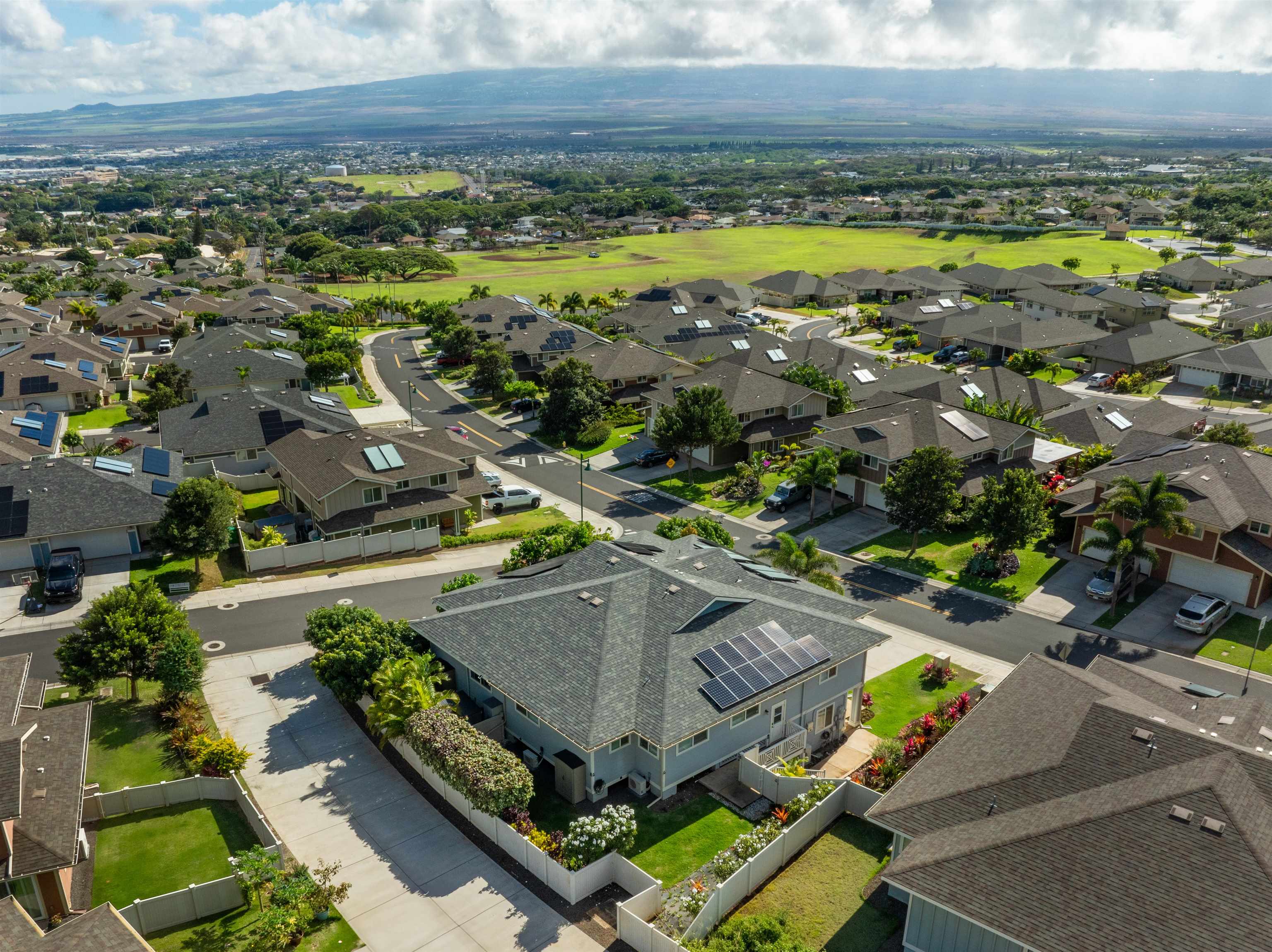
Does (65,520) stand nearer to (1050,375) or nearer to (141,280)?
(1050,375)

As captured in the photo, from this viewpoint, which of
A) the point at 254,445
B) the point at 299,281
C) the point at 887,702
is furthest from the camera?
the point at 299,281

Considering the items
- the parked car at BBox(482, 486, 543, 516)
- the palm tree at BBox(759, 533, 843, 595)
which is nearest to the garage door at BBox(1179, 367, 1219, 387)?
the palm tree at BBox(759, 533, 843, 595)

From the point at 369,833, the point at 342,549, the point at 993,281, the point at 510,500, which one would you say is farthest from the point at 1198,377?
the point at 369,833

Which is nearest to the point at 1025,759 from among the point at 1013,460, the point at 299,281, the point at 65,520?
the point at 1013,460

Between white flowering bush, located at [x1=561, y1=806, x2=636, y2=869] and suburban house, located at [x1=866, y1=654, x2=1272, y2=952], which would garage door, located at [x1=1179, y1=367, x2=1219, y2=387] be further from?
white flowering bush, located at [x1=561, y1=806, x2=636, y2=869]

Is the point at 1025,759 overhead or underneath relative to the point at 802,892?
overhead

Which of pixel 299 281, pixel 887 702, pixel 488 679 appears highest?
pixel 488 679

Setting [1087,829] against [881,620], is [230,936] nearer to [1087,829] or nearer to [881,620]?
[1087,829]
